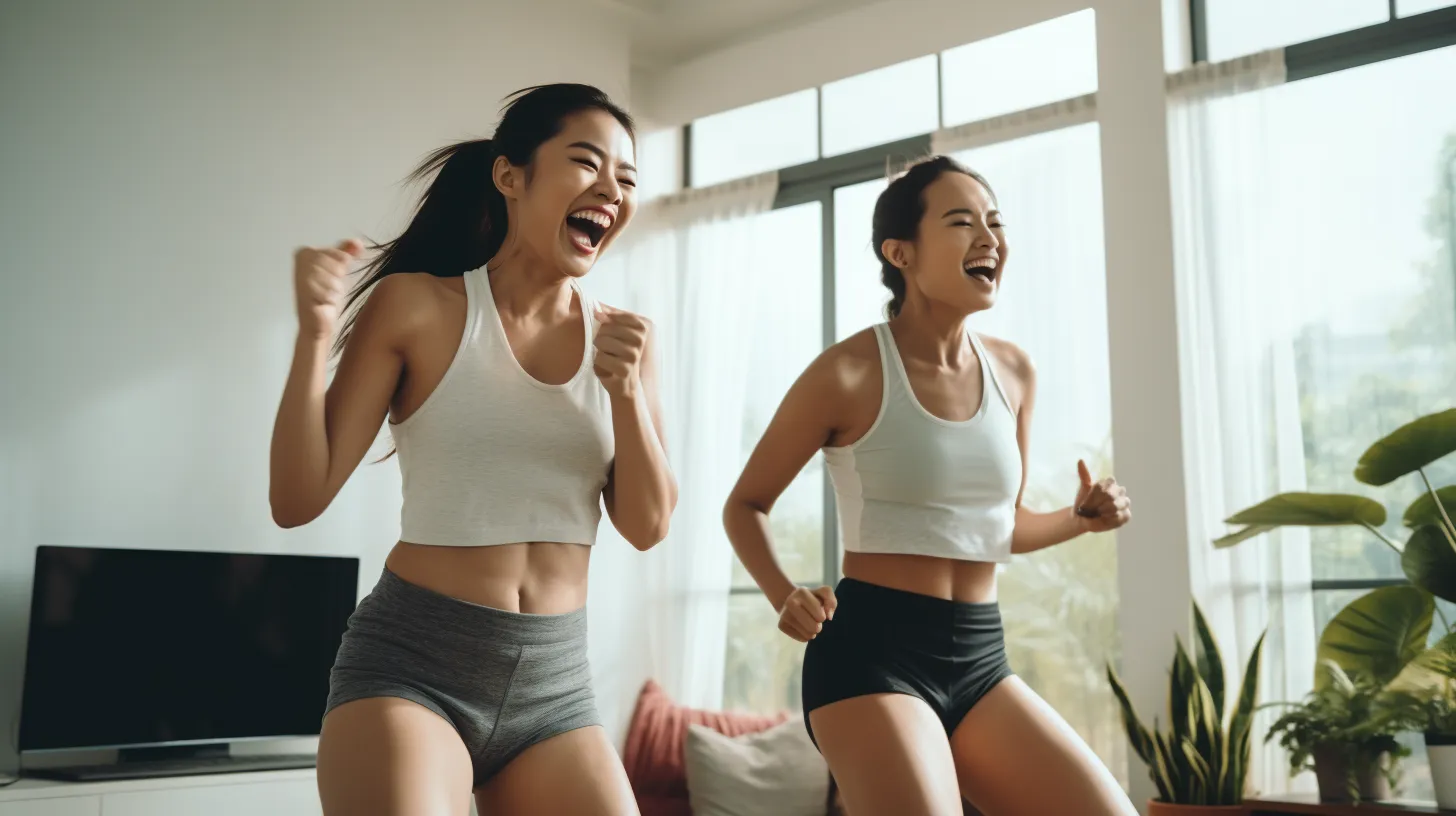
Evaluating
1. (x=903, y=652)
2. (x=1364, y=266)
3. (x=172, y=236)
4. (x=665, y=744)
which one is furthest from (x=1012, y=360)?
(x=665, y=744)

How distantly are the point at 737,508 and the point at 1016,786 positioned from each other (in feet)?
2.00

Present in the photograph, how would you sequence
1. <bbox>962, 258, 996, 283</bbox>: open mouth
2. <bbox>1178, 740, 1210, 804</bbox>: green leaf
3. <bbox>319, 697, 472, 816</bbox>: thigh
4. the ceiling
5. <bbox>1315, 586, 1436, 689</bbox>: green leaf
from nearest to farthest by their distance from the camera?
<bbox>319, 697, 472, 816</bbox>: thigh
<bbox>962, 258, 996, 283</bbox>: open mouth
<bbox>1315, 586, 1436, 689</bbox>: green leaf
<bbox>1178, 740, 1210, 804</bbox>: green leaf
the ceiling

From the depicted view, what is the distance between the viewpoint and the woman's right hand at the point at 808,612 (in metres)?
1.75

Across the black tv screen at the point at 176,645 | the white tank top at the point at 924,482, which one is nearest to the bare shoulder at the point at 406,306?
the white tank top at the point at 924,482

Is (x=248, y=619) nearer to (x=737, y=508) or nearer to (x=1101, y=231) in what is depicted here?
(x=737, y=508)

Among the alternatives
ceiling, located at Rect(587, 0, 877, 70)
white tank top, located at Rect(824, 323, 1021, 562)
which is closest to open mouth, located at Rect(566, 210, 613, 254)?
white tank top, located at Rect(824, 323, 1021, 562)

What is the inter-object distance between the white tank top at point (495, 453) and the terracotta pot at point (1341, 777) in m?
2.36

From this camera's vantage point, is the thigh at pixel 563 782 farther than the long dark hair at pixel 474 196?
No

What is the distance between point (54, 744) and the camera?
3438 mm

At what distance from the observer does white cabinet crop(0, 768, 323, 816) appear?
322 cm

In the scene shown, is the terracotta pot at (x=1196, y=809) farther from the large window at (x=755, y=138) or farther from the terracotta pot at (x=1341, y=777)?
the large window at (x=755, y=138)

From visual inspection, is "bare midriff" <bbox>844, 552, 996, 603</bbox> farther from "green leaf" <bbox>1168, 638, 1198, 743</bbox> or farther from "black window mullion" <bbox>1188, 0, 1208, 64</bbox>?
"black window mullion" <bbox>1188, 0, 1208, 64</bbox>

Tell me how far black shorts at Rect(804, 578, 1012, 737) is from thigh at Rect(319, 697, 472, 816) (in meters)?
0.68

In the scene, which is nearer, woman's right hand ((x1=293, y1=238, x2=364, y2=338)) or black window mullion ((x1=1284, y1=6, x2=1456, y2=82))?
woman's right hand ((x1=293, y1=238, x2=364, y2=338))
